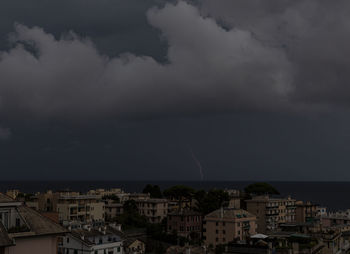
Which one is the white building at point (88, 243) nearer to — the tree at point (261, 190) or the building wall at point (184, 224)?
the building wall at point (184, 224)

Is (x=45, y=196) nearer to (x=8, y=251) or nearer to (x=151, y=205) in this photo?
(x=151, y=205)

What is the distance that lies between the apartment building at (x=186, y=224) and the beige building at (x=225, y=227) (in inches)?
265

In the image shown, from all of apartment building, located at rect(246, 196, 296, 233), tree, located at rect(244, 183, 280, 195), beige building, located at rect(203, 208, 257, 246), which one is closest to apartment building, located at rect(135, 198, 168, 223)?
apartment building, located at rect(246, 196, 296, 233)

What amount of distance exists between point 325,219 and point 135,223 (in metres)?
39.7

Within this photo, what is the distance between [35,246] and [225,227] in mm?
73343

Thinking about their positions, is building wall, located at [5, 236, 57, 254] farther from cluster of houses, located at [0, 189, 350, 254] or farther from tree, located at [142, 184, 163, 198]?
tree, located at [142, 184, 163, 198]

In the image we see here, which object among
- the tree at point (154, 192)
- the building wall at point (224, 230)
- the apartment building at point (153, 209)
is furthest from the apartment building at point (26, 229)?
the tree at point (154, 192)

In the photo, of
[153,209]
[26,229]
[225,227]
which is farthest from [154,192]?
[26,229]

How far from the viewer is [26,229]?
16.1m

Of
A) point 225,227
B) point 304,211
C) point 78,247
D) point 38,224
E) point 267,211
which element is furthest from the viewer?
point 304,211

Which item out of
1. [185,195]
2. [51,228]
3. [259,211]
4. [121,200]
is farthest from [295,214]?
[51,228]

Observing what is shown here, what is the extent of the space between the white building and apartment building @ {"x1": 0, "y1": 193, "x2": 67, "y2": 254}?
1680 inches

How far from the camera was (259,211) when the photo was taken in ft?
348

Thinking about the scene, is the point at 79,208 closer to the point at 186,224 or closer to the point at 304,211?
the point at 186,224
